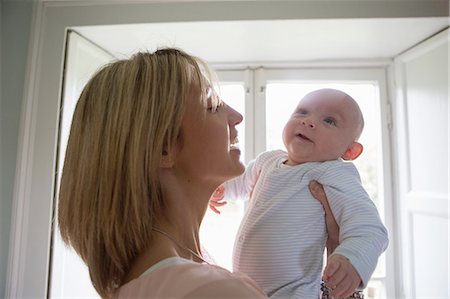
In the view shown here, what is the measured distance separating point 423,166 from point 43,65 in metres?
1.62

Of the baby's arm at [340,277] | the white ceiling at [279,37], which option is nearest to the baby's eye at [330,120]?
the baby's arm at [340,277]

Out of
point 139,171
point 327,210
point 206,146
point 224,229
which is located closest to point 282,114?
point 224,229

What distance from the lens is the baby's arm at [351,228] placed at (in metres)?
0.73

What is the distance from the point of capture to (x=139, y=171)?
63cm

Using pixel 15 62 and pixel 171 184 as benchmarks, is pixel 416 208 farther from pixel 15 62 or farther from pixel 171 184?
pixel 15 62

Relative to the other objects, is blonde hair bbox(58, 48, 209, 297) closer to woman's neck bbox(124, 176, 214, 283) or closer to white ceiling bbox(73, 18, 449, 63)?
woman's neck bbox(124, 176, 214, 283)

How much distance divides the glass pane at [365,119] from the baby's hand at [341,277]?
92 cm

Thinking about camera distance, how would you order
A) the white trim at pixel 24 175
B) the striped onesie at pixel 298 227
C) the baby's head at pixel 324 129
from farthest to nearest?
the white trim at pixel 24 175, the baby's head at pixel 324 129, the striped onesie at pixel 298 227

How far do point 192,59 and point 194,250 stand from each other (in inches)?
17.8

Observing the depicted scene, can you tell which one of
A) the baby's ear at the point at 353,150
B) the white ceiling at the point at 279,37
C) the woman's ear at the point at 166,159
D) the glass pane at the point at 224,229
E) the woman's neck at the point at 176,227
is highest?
the white ceiling at the point at 279,37

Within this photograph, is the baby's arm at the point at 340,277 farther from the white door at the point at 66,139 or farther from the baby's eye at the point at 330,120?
the white door at the point at 66,139

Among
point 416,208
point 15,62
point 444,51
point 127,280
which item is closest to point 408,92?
point 444,51

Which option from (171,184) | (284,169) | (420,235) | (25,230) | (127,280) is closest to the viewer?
(127,280)

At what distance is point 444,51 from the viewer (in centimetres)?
131
